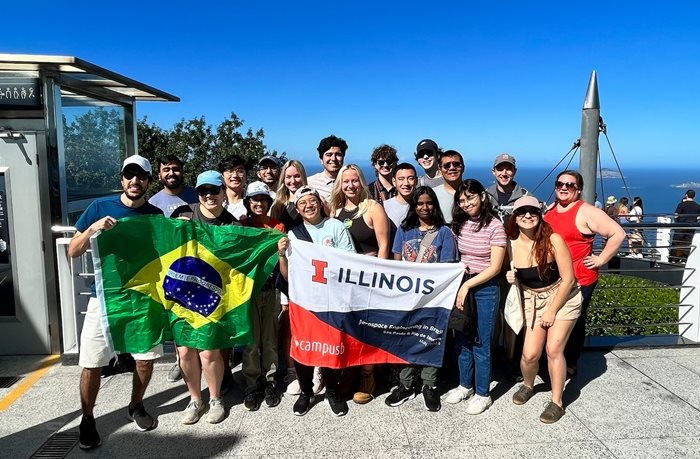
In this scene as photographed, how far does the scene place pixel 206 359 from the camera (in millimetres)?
3857

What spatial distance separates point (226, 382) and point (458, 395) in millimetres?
2000

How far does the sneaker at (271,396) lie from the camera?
416 centimetres

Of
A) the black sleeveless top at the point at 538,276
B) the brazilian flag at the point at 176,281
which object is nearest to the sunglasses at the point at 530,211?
the black sleeveless top at the point at 538,276

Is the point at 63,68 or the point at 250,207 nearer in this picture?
the point at 250,207

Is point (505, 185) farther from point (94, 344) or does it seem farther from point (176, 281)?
point (94, 344)

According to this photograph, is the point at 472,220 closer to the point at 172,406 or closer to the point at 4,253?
the point at 172,406

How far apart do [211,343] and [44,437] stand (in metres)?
1.36

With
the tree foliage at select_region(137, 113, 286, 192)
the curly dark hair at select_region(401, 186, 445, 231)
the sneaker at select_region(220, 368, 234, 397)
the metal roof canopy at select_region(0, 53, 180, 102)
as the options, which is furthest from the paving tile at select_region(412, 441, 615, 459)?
the tree foliage at select_region(137, 113, 286, 192)

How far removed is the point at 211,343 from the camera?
151 inches

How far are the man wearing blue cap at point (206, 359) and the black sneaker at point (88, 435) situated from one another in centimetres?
60

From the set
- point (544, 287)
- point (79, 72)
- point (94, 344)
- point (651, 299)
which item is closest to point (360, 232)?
point (544, 287)

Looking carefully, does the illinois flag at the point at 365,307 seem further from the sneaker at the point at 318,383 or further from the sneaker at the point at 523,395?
the sneaker at the point at 523,395

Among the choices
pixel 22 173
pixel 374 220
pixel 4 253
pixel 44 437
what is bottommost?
pixel 44 437

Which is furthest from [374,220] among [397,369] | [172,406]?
[172,406]
